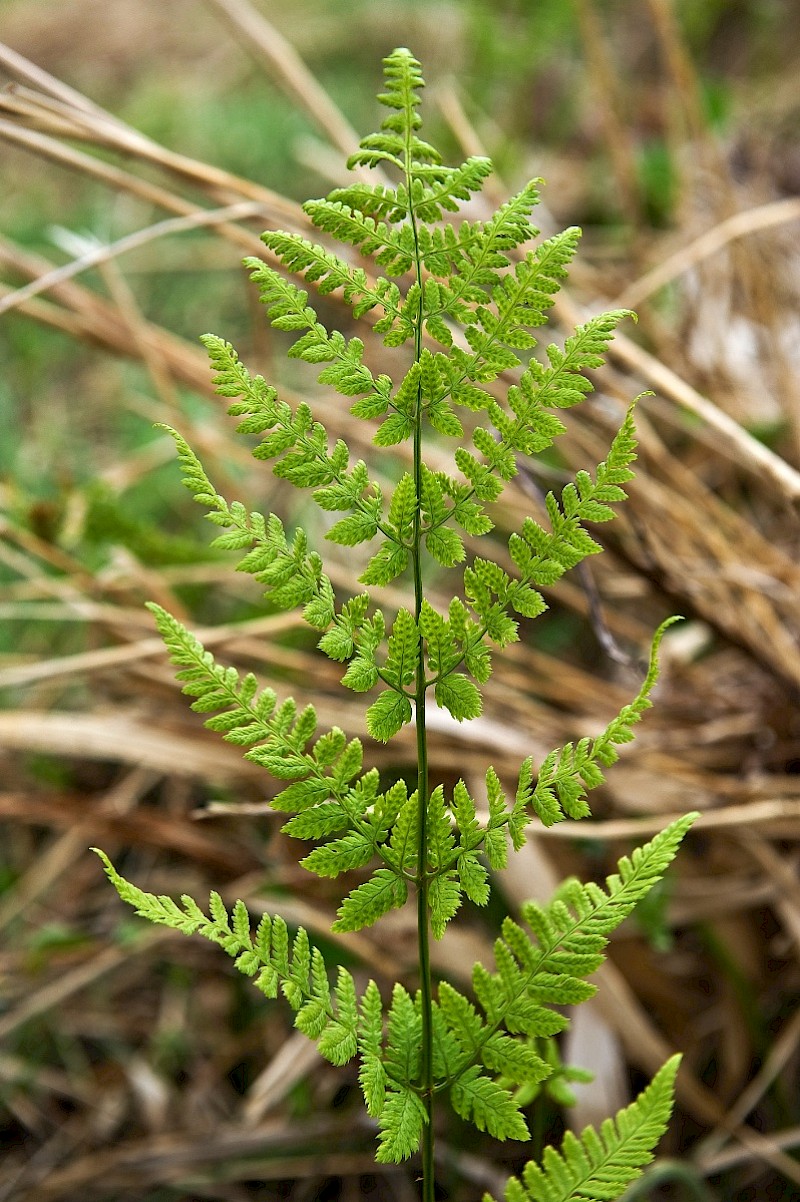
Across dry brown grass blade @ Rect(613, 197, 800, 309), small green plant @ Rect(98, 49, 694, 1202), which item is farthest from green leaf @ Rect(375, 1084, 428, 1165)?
dry brown grass blade @ Rect(613, 197, 800, 309)

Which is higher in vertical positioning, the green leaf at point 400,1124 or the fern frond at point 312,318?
the fern frond at point 312,318

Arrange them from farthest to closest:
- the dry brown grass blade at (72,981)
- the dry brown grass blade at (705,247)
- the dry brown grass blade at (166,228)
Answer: the dry brown grass blade at (705,247) < the dry brown grass blade at (72,981) < the dry brown grass blade at (166,228)

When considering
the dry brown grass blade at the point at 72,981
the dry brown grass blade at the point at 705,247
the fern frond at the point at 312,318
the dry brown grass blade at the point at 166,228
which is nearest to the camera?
the fern frond at the point at 312,318

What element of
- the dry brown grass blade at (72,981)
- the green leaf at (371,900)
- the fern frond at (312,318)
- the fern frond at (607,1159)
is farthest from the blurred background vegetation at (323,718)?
the fern frond at (312,318)

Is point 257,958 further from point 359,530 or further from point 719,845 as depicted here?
point 719,845

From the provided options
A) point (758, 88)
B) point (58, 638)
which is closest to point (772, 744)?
point (58, 638)

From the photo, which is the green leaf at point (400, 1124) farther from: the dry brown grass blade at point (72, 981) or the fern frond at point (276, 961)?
the dry brown grass blade at point (72, 981)

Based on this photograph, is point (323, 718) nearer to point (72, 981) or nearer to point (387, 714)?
point (72, 981)

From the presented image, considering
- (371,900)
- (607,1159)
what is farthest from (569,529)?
(607,1159)
